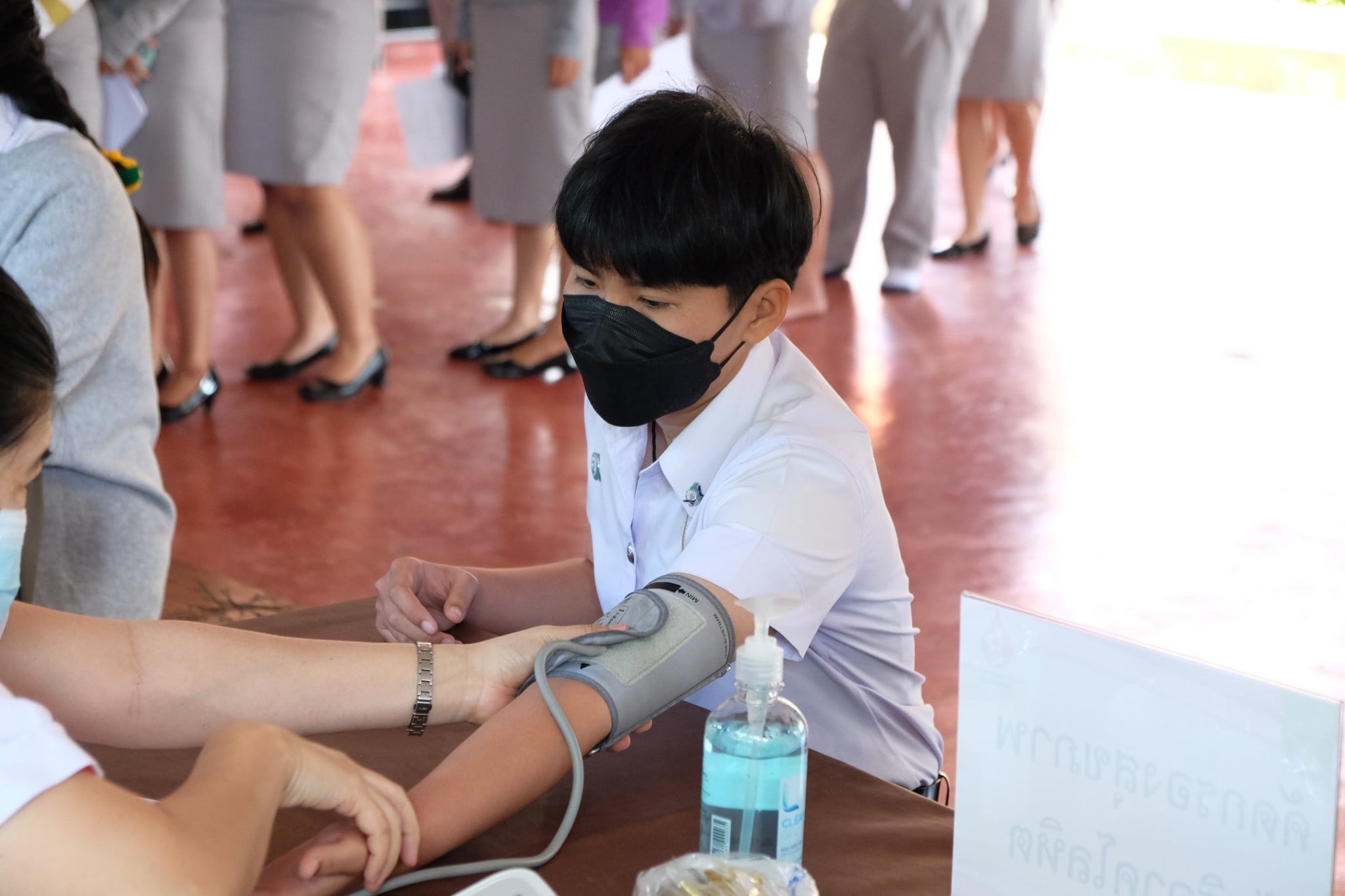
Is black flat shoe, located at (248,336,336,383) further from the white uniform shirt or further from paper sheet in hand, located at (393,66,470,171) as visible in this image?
the white uniform shirt

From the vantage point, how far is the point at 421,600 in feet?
4.34

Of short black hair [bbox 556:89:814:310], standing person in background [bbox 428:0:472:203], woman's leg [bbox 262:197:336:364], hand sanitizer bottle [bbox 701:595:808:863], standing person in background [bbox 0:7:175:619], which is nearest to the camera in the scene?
hand sanitizer bottle [bbox 701:595:808:863]

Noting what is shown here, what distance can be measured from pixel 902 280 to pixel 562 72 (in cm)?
164

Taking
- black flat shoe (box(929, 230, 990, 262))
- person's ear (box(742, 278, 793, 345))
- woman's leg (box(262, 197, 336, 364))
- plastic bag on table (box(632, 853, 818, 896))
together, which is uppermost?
person's ear (box(742, 278, 793, 345))

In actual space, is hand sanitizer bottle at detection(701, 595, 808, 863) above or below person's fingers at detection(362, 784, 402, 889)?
above

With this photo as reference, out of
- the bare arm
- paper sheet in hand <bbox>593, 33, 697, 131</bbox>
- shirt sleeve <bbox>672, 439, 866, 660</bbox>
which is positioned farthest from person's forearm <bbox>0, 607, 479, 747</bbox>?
paper sheet in hand <bbox>593, 33, 697, 131</bbox>

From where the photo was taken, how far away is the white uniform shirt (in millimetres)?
1121

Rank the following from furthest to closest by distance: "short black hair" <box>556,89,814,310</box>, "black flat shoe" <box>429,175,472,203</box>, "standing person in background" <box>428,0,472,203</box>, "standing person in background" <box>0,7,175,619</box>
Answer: "black flat shoe" <box>429,175,472,203</box>, "standing person in background" <box>428,0,472,203</box>, "standing person in background" <box>0,7,175,619</box>, "short black hair" <box>556,89,814,310</box>

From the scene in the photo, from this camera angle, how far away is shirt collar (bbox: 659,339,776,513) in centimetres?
125

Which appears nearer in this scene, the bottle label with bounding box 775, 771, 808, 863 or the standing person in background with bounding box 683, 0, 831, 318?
the bottle label with bounding box 775, 771, 808, 863

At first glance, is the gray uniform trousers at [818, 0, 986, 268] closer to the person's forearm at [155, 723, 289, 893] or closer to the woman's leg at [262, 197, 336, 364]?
the woman's leg at [262, 197, 336, 364]

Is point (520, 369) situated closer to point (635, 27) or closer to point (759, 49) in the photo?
point (635, 27)

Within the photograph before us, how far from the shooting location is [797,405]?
4.09 ft

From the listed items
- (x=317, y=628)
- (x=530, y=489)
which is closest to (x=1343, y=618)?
(x=530, y=489)
